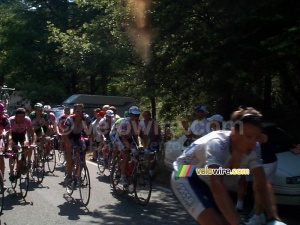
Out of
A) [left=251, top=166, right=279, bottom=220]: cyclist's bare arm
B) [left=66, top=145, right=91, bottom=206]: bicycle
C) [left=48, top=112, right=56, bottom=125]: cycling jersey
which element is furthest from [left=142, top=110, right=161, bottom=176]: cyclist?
[left=251, top=166, right=279, bottom=220]: cyclist's bare arm

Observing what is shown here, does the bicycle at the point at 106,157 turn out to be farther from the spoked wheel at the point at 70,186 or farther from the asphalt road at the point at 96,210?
the spoked wheel at the point at 70,186

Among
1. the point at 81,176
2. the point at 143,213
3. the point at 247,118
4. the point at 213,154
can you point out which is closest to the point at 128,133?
the point at 81,176

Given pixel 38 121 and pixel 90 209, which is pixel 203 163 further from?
pixel 38 121

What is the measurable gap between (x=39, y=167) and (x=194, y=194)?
8.34 m

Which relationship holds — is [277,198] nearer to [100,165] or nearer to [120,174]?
[120,174]

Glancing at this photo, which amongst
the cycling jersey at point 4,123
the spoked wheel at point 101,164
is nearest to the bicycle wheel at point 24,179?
the cycling jersey at point 4,123

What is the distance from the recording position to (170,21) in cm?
1148

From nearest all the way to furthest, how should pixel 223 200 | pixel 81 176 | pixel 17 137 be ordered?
pixel 223 200, pixel 81 176, pixel 17 137

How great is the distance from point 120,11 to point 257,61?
5.08 meters

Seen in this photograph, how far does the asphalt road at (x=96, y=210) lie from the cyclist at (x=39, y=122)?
1.94 m

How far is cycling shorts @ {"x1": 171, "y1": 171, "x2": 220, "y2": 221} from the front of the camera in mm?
4090

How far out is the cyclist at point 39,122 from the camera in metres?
11.9

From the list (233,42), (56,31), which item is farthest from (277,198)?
(56,31)

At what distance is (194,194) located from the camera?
4.18m
